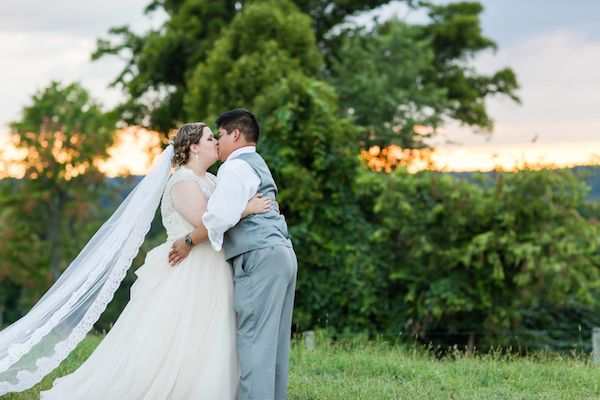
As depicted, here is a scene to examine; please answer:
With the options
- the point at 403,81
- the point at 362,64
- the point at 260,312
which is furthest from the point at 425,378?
the point at 403,81

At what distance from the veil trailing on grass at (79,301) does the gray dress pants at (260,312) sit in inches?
39.4

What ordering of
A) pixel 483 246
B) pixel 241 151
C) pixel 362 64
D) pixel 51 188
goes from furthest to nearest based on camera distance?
pixel 51 188 < pixel 362 64 < pixel 483 246 < pixel 241 151

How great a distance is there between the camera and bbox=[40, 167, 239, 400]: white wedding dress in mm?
6188

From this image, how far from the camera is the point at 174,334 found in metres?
6.29

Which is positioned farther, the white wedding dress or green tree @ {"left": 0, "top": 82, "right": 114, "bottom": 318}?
green tree @ {"left": 0, "top": 82, "right": 114, "bottom": 318}

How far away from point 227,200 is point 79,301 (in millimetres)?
1621

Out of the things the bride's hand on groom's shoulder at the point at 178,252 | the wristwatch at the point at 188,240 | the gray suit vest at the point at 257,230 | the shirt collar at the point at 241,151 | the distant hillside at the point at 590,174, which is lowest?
the bride's hand on groom's shoulder at the point at 178,252

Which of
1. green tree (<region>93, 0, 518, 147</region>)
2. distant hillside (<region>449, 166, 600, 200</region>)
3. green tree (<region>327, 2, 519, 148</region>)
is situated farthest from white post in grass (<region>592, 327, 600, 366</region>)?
green tree (<region>327, 2, 519, 148</region>)

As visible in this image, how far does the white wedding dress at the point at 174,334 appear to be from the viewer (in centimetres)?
619

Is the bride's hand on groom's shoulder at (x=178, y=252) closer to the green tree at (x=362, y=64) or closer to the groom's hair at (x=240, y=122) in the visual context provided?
the groom's hair at (x=240, y=122)

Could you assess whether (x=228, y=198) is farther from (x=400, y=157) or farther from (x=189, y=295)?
(x=400, y=157)

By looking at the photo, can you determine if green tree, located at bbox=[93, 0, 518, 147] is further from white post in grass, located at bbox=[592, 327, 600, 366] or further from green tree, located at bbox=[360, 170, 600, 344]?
white post in grass, located at bbox=[592, 327, 600, 366]

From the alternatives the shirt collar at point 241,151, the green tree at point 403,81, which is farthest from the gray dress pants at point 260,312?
the green tree at point 403,81

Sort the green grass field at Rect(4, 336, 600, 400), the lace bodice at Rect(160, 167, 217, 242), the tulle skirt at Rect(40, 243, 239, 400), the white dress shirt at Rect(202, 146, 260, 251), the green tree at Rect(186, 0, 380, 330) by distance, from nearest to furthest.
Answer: the white dress shirt at Rect(202, 146, 260, 251) < the tulle skirt at Rect(40, 243, 239, 400) < the lace bodice at Rect(160, 167, 217, 242) < the green grass field at Rect(4, 336, 600, 400) < the green tree at Rect(186, 0, 380, 330)
